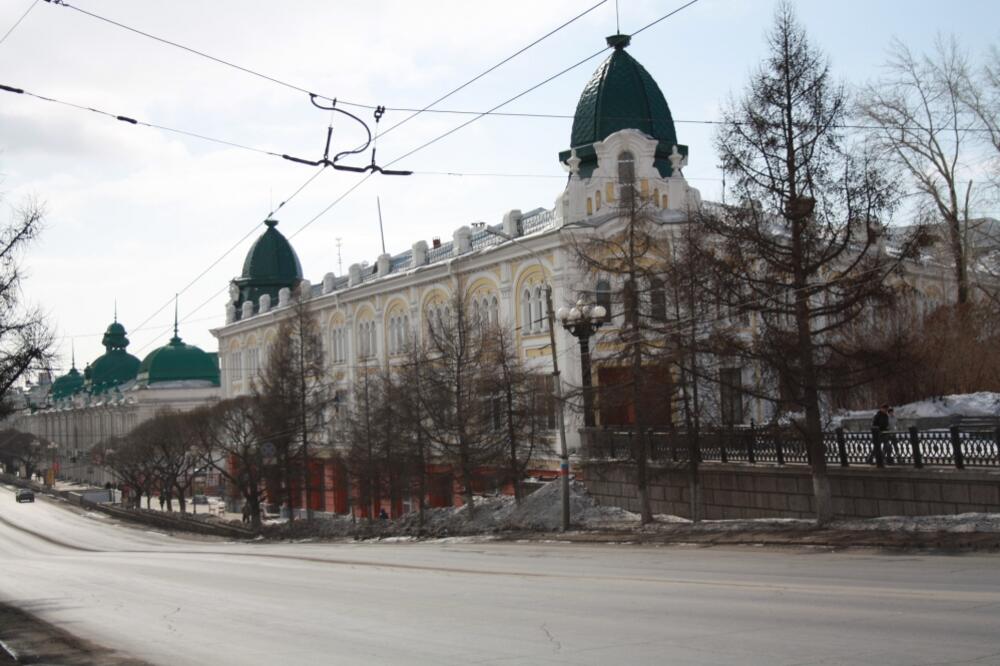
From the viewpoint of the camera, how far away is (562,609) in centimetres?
1213

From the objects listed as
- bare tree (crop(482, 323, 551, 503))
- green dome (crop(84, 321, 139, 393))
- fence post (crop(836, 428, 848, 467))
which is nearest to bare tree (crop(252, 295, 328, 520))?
bare tree (crop(482, 323, 551, 503))

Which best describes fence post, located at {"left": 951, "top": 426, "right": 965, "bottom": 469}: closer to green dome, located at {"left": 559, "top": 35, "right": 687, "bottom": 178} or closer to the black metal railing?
the black metal railing

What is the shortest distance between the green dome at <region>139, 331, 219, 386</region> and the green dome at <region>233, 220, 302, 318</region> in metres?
28.0

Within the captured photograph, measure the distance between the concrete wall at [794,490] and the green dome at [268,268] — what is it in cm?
4276

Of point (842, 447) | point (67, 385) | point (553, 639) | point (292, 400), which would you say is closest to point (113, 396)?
point (67, 385)

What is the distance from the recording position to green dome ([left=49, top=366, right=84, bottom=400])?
132m

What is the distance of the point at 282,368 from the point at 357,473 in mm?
8370

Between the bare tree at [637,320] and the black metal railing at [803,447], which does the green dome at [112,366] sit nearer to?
the black metal railing at [803,447]

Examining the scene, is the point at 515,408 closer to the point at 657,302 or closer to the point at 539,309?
the point at 539,309

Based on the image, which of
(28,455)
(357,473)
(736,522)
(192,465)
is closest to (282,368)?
(357,473)

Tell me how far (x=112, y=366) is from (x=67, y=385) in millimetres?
19795

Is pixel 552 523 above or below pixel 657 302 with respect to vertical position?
below

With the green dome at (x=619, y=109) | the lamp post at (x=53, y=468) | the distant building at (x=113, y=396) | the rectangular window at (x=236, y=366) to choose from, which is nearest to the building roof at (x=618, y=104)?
the green dome at (x=619, y=109)

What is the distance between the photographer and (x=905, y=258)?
19.7m
